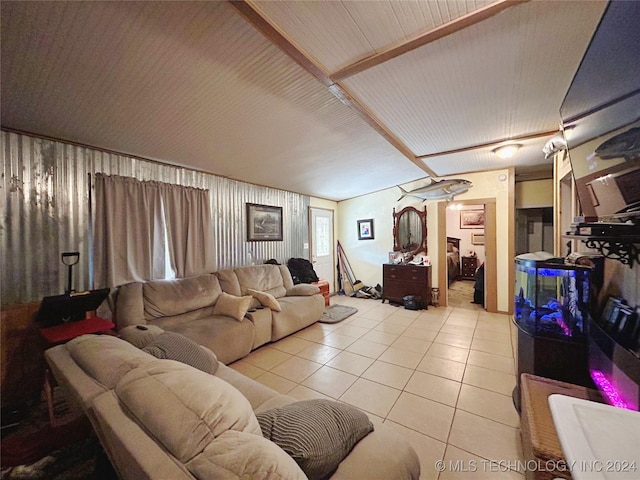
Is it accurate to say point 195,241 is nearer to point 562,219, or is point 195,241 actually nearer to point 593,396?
point 593,396

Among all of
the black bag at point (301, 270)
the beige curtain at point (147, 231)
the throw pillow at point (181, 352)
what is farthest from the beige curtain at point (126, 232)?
the black bag at point (301, 270)

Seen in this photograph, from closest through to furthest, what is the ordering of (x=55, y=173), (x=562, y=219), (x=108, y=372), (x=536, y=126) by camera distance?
(x=108, y=372), (x=55, y=173), (x=536, y=126), (x=562, y=219)

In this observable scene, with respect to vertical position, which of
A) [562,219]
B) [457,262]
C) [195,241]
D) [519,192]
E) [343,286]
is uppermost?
[519,192]

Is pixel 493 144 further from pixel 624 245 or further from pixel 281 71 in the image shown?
pixel 281 71

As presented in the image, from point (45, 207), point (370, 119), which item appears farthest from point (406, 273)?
point (45, 207)

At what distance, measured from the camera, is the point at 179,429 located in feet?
2.14

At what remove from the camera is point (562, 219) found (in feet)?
9.61

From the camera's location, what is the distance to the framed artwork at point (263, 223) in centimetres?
409

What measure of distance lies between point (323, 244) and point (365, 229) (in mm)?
1084

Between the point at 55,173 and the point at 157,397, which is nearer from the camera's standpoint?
the point at 157,397

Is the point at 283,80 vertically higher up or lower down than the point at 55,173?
higher up

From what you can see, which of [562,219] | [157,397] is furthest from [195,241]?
[562,219]

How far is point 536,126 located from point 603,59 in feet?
6.03

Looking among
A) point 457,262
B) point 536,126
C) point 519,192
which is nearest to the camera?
point 536,126
